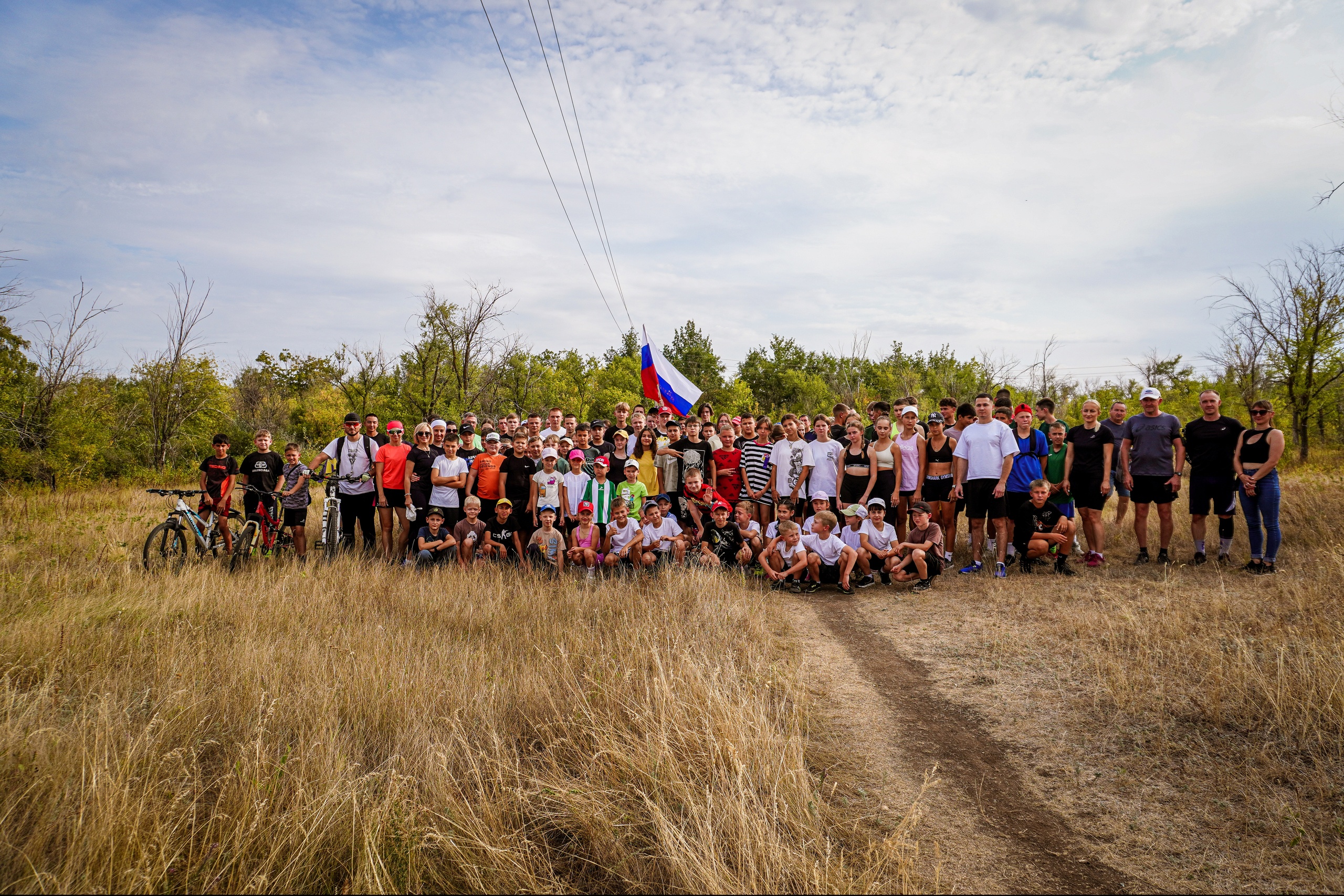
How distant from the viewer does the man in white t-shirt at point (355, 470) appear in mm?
9375

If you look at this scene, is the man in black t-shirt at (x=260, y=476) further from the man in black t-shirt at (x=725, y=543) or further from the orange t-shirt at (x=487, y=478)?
the man in black t-shirt at (x=725, y=543)

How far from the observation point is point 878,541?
899cm

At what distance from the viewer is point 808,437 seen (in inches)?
414

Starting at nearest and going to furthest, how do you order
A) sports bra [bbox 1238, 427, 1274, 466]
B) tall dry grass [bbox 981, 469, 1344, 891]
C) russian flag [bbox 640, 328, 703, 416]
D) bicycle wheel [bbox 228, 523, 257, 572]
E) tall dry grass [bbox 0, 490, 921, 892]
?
tall dry grass [bbox 0, 490, 921, 892], tall dry grass [bbox 981, 469, 1344, 891], sports bra [bbox 1238, 427, 1274, 466], bicycle wheel [bbox 228, 523, 257, 572], russian flag [bbox 640, 328, 703, 416]

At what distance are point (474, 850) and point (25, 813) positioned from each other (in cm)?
214

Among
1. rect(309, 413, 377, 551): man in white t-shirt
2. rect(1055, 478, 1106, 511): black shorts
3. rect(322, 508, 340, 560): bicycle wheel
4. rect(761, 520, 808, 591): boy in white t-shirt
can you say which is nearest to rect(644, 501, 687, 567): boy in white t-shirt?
rect(761, 520, 808, 591): boy in white t-shirt

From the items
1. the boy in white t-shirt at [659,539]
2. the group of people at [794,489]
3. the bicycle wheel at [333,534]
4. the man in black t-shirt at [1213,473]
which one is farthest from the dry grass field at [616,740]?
the bicycle wheel at [333,534]

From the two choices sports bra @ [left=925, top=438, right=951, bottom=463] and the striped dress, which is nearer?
sports bra @ [left=925, top=438, right=951, bottom=463]

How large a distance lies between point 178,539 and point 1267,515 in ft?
44.8

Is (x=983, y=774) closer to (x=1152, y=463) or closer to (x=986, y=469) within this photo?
(x=986, y=469)

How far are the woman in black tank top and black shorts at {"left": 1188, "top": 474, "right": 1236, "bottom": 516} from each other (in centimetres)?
13

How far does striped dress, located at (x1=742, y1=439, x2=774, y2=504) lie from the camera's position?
10156 mm

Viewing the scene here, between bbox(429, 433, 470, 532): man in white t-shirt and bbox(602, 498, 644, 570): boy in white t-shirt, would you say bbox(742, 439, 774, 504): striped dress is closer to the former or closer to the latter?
bbox(602, 498, 644, 570): boy in white t-shirt

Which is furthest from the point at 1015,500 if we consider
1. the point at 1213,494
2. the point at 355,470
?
the point at 355,470
